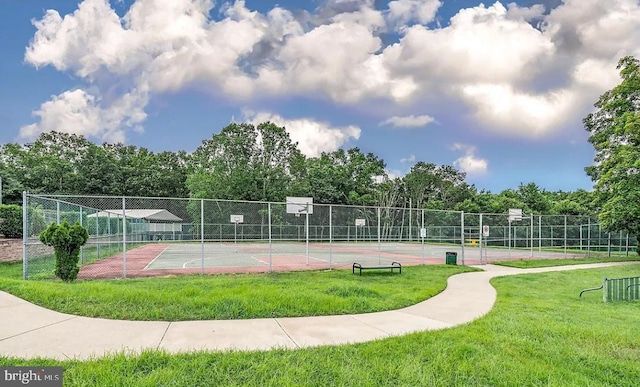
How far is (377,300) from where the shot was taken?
8312mm

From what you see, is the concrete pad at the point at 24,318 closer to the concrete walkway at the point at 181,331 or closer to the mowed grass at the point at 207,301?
the concrete walkway at the point at 181,331

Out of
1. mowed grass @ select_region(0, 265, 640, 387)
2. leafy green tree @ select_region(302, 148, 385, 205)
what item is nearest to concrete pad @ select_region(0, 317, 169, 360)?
mowed grass @ select_region(0, 265, 640, 387)

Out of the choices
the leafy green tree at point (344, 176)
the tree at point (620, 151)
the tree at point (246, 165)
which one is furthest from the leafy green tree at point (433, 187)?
the tree at point (620, 151)

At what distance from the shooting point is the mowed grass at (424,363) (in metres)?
3.97

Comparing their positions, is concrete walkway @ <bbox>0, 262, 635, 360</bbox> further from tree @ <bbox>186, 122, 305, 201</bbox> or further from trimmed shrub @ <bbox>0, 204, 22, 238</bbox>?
tree @ <bbox>186, 122, 305, 201</bbox>

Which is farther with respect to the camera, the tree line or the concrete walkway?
the tree line

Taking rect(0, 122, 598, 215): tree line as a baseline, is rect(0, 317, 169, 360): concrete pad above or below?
below

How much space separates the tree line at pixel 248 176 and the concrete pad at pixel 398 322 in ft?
134

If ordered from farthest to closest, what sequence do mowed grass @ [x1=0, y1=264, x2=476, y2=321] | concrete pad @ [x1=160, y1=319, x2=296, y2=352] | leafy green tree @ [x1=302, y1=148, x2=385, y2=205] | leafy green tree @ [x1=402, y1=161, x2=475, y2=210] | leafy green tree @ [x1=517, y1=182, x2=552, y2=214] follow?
1. leafy green tree @ [x1=402, y1=161, x2=475, y2=210]
2. leafy green tree @ [x1=302, y1=148, x2=385, y2=205]
3. leafy green tree @ [x1=517, y1=182, x2=552, y2=214]
4. mowed grass @ [x1=0, y1=264, x2=476, y2=321]
5. concrete pad @ [x1=160, y1=319, x2=296, y2=352]

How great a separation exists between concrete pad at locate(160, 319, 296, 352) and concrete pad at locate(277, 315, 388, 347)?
19 centimetres

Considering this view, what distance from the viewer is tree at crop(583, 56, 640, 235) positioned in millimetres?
20922

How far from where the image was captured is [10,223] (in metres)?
17.1

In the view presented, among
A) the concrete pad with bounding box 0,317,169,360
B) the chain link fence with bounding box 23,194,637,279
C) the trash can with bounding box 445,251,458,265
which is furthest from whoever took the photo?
the chain link fence with bounding box 23,194,637,279

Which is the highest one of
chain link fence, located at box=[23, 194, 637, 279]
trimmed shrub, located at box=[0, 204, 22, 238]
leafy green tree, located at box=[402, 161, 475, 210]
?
leafy green tree, located at box=[402, 161, 475, 210]
